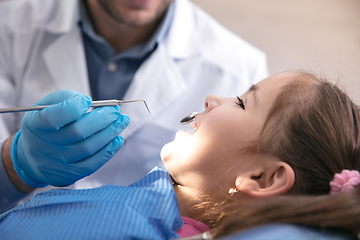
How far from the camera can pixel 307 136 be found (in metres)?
0.60

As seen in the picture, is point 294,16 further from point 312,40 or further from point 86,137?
point 86,137

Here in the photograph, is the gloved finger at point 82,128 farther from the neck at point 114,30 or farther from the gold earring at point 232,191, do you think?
the neck at point 114,30

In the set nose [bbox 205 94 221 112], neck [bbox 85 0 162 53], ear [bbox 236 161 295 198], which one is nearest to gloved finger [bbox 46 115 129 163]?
nose [bbox 205 94 221 112]

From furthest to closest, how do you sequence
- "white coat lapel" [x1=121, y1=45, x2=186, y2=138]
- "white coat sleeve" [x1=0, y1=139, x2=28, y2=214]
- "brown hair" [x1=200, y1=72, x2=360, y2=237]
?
"white coat lapel" [x1=121, y1=45, x2=186, y2=138], "white coat sleeve" [x1=0, y1=139, x2=28, y2=214], "brown hair" [x1=200, y1=72, x2=360, y2=237]

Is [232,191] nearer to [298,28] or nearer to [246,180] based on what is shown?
[246,180]

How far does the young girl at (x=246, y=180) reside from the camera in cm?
52

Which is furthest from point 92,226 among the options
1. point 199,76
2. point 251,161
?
point 199,76

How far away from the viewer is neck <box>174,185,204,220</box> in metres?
0.69

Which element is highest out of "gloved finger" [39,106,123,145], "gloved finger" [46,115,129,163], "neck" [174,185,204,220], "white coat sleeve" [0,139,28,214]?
"gloved finger" [39,106,123,145]

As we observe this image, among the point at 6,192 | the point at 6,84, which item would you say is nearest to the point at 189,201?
the point at 6,192

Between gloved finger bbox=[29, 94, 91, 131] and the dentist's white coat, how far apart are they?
370mm

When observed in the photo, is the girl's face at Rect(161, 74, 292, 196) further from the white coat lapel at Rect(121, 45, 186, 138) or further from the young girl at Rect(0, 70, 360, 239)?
the white coat lapel at Rect(121, 45, 186, 138)

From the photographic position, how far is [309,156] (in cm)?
60

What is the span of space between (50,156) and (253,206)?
1.69 feet
